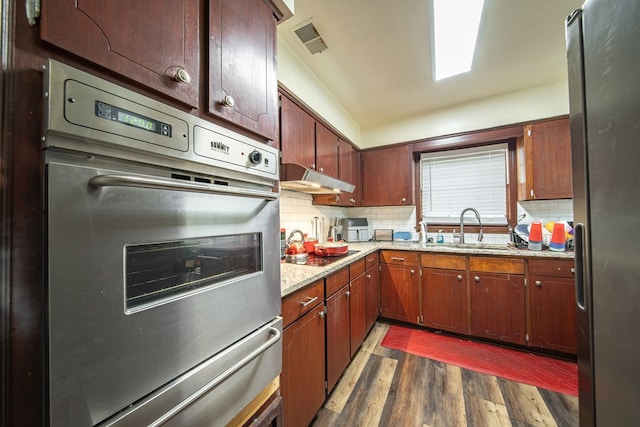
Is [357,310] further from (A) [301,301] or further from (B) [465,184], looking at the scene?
(B) [465,184]

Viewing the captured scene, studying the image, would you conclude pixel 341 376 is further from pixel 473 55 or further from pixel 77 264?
pixel 473 55

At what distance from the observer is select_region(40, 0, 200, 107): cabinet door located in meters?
0.46

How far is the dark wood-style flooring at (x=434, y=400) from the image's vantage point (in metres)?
1.45

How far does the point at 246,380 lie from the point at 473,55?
9.26 ft

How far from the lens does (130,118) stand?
1.78 ft

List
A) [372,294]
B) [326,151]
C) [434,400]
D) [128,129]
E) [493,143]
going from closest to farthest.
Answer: [128,129]
[434,400]
[326,151]
[372,294]
[493,143]

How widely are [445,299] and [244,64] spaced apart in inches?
107

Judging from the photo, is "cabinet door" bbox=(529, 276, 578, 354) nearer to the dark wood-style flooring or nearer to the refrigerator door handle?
the dark wood-style flooring

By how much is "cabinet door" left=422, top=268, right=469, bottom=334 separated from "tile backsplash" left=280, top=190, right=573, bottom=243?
0.76 m

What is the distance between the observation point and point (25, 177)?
0.42m

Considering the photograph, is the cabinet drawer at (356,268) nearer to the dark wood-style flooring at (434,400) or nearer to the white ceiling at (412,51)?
the dark wood-style flooring at (434,400)

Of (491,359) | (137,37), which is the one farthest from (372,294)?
(137,37)

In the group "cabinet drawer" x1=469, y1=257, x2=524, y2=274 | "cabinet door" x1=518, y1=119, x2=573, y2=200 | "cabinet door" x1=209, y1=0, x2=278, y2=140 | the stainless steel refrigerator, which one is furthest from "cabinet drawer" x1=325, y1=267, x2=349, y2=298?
"cabinet door" x1=518, y1=119, x2=573, y2=200

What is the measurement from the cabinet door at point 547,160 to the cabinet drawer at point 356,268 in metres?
1.98
